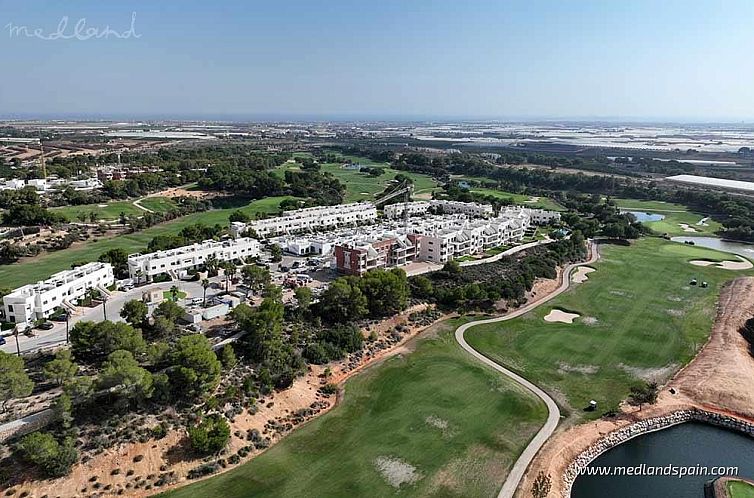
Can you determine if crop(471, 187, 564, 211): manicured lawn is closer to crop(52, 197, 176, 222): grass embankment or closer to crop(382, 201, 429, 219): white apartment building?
crop(382, 201, 429, 219): white apartment building

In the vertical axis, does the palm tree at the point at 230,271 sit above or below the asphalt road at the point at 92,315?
above

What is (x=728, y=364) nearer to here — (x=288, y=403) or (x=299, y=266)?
(x=288, y=403)

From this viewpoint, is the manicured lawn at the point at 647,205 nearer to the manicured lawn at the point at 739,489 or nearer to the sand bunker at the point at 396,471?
the manicured lawn at the point at 739,489

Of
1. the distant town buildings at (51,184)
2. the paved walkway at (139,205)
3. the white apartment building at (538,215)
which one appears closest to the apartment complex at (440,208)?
the white apartment building at (538,215)

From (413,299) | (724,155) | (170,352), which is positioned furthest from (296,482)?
(724,155)

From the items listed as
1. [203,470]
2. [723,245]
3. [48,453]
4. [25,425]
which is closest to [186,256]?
[25,425]

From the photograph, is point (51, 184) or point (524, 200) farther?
point (524, 200)

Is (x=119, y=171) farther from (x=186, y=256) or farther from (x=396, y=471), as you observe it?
(x=396, y=471)
